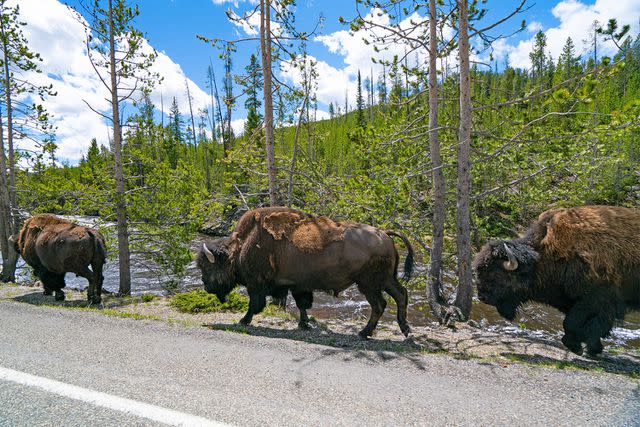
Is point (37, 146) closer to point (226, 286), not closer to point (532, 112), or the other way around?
point (226, 286)

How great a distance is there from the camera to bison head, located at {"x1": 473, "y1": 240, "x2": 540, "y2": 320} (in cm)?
591

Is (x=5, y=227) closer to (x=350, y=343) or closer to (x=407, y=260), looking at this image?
(x=350, y=343)

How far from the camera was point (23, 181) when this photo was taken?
51.6 ft

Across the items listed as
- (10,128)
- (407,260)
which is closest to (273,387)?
(407,260)

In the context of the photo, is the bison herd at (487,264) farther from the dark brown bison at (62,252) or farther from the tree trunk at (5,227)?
the tree trunk at (5,227)

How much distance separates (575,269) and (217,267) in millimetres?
6072

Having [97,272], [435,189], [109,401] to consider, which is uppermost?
[435,189]

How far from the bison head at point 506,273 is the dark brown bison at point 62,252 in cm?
902

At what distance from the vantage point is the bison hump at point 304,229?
6.37 meters

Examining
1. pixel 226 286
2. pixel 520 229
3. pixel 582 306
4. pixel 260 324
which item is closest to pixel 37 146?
pixel 226 286

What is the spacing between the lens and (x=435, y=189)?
8648 mm

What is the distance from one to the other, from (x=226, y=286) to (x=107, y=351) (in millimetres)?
3046

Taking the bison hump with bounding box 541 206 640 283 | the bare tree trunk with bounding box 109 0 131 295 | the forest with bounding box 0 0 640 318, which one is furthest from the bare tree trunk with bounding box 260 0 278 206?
the bison hump with bounding box 541 206 640 283

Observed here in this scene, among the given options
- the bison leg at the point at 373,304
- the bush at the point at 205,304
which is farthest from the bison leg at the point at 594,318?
the bush at the point at 205,304
